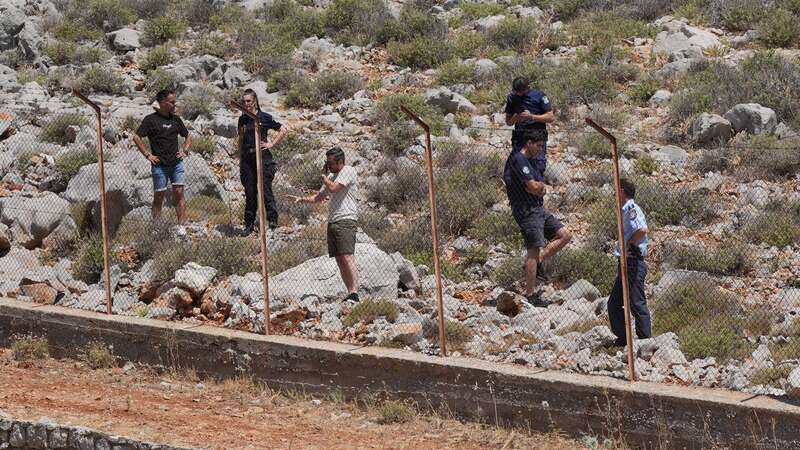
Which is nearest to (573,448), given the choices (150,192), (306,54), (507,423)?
(507,423)

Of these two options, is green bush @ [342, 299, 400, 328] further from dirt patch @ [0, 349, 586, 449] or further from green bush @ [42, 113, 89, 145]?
green bush @ [42, 113, 89, 145]

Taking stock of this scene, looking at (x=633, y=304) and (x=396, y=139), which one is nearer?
(x=633, y=304)

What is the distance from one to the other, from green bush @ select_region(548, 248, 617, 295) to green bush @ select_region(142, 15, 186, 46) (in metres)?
15.6

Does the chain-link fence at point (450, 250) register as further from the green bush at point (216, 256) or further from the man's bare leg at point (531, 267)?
the man's bare leg at point (531, 267)

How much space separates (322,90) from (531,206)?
10.8 metres

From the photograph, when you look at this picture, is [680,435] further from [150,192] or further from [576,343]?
[150,192]

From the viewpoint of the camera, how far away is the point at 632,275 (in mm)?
11188

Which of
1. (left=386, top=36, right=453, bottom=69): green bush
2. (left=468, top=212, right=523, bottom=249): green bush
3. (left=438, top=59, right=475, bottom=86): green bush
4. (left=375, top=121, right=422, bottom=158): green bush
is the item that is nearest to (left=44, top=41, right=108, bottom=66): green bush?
(left=386, top=36, right=453, bottom=69): green bush

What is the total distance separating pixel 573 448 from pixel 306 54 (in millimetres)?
16892

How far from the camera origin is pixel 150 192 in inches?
636

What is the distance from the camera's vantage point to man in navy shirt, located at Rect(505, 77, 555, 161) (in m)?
13.6

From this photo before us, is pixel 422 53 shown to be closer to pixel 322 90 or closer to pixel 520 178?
pixel 322 90

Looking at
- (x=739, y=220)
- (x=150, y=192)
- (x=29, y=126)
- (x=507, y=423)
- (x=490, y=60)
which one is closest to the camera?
(x=507, y=423)

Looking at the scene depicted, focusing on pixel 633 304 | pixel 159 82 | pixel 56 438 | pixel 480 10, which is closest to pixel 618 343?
pixel 633 304
